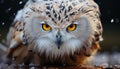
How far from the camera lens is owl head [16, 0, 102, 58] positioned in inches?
124

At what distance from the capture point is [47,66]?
10.7 feet

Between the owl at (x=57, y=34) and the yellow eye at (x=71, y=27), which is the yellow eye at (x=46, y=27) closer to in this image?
the owl at (x=57, y=34)

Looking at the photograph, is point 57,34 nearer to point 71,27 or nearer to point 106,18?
point 71,27

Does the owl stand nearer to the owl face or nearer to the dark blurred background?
the owl face

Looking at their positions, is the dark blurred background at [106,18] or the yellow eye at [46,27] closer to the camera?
the yellow eye at [46,27]

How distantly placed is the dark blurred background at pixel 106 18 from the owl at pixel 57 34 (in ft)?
2.80

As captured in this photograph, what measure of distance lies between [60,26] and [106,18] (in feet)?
5.23

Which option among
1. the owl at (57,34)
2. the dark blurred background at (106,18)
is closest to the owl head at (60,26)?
the owl at (57,34)

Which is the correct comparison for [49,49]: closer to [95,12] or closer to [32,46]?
[32,46]

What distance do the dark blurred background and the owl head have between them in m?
1.01

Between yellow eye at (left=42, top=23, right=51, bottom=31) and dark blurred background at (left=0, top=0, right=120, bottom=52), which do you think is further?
dark blurred background at (left=0, top=0, right=120, bottom=52)

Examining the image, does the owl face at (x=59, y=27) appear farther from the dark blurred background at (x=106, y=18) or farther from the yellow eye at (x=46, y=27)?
the dark blurred background at (x=106, y=18)

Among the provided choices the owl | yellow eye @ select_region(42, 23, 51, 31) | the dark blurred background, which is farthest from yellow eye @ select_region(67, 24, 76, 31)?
the dark blurred background

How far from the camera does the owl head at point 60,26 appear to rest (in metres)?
3.14
